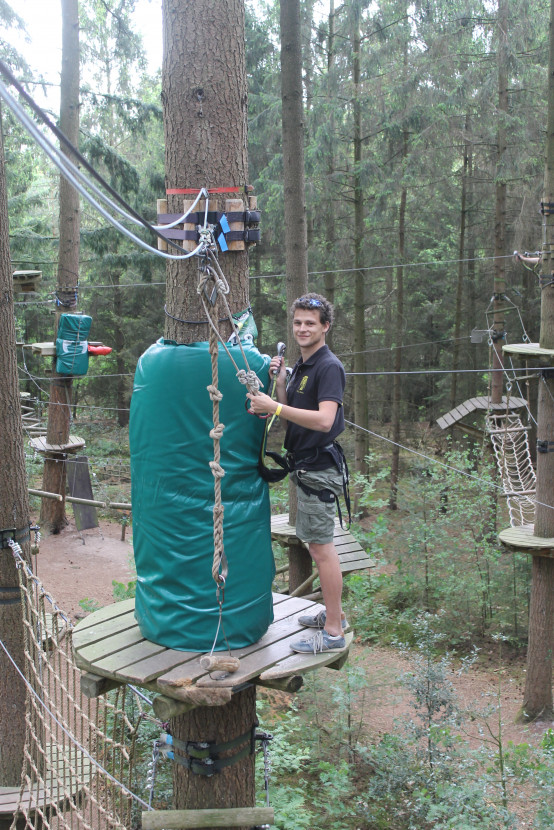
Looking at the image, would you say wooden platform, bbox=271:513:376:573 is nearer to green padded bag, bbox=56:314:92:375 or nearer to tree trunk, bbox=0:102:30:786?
tree trunk, bbox=0:102:30:786

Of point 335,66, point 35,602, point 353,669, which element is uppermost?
point 335,66

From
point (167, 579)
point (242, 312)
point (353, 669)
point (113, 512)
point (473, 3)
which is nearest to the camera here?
point (167, 579)

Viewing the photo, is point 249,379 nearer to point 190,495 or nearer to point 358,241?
point 190,495

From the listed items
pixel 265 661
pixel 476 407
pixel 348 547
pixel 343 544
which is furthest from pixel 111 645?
pixel 476 407

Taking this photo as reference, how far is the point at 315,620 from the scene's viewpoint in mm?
2887

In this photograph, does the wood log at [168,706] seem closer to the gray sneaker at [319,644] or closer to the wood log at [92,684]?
the wood log at [92,684]

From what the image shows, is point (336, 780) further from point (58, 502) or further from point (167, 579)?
point (58, 502)

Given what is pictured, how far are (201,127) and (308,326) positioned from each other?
0.83 metres

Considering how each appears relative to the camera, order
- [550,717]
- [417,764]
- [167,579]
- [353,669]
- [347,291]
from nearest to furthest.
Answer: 1. [167,579]
2. [417,764]
3. [353,669]
4. [550,717]
5. [347,291]

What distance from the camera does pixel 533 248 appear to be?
14.7 metres

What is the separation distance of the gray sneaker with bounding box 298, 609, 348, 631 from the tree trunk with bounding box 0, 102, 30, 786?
1.97 m

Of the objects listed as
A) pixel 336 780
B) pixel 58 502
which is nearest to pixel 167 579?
pixel 336 780

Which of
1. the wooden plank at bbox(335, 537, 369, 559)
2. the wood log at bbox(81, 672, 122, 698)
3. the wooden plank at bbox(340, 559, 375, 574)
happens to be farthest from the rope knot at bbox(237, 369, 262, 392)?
the wooden plank at bbox(335, 537, 369, 559)

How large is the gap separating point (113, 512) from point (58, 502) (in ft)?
7.01
